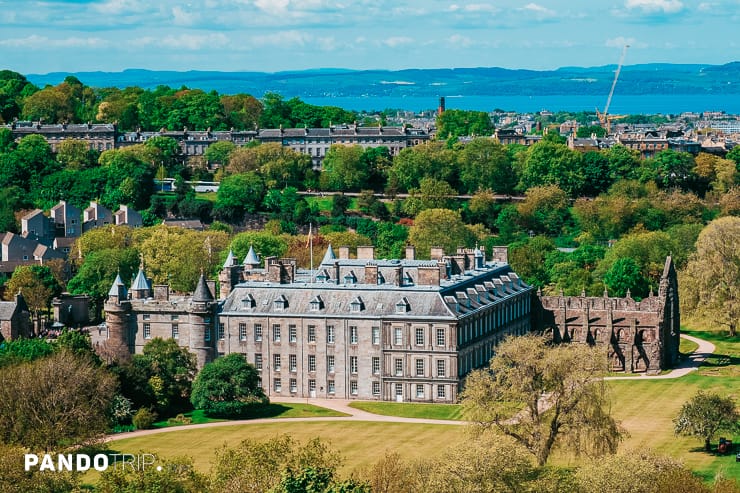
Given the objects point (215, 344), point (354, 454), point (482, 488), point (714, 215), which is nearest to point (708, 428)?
point (354, 454)

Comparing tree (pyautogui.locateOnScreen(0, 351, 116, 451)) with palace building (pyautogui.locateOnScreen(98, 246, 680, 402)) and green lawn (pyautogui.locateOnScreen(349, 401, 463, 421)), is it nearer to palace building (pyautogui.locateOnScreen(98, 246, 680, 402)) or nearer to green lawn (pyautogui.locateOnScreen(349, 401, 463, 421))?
palace building (pyautogui.locateOnScreen(98, 246, 680, 402))

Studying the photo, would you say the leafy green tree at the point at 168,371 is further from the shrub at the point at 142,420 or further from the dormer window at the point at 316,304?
the dormer window at the point at 316,304

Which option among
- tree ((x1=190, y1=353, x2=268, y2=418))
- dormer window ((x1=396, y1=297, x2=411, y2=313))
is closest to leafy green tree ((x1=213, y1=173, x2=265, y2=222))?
dormer window ((x1=396, y1=297, x2=411, y2=313))

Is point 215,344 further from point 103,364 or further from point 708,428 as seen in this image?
point 708,428

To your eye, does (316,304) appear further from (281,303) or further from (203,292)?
(203,292)

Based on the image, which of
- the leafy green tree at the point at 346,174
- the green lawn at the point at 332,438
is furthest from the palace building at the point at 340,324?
the leafy green tree at the point at 346,174

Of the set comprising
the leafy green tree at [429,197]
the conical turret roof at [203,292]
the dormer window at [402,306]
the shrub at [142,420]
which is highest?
the leafy green tree at [429,197]
